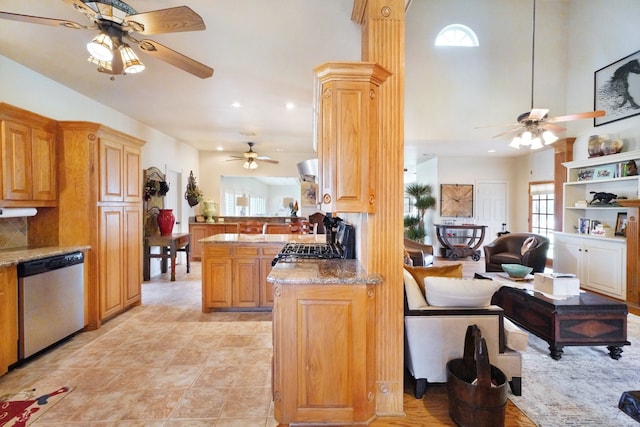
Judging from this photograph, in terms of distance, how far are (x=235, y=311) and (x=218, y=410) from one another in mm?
1928

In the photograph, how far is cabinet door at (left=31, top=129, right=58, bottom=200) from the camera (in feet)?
9.58

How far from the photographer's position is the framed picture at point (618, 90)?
14.6ft

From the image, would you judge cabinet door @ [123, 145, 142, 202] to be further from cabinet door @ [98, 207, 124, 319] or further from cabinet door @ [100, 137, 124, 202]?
cabinet door @ [98, 207, 124, 319]

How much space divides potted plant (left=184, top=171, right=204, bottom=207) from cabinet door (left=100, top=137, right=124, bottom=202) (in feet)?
11.3

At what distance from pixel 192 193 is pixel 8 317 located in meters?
4.87

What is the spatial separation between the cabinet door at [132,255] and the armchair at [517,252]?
566 centimetres

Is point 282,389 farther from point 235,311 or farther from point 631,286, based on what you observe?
point 631,286

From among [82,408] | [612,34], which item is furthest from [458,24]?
[82,408]

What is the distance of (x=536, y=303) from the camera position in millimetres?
2732

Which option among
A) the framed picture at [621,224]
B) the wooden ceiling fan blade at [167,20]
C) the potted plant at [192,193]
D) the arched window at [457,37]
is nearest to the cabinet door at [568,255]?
the framed picture at [621,224]

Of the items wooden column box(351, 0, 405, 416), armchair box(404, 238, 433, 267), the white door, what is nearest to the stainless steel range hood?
armchair box(404, 238, 433, 267)

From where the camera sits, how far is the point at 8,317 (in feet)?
7.88

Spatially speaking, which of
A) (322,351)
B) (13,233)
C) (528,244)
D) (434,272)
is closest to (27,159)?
(13,233)

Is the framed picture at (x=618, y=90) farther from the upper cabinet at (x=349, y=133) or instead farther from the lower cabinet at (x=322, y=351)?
the lower cabinet at (x=322, y=351)
